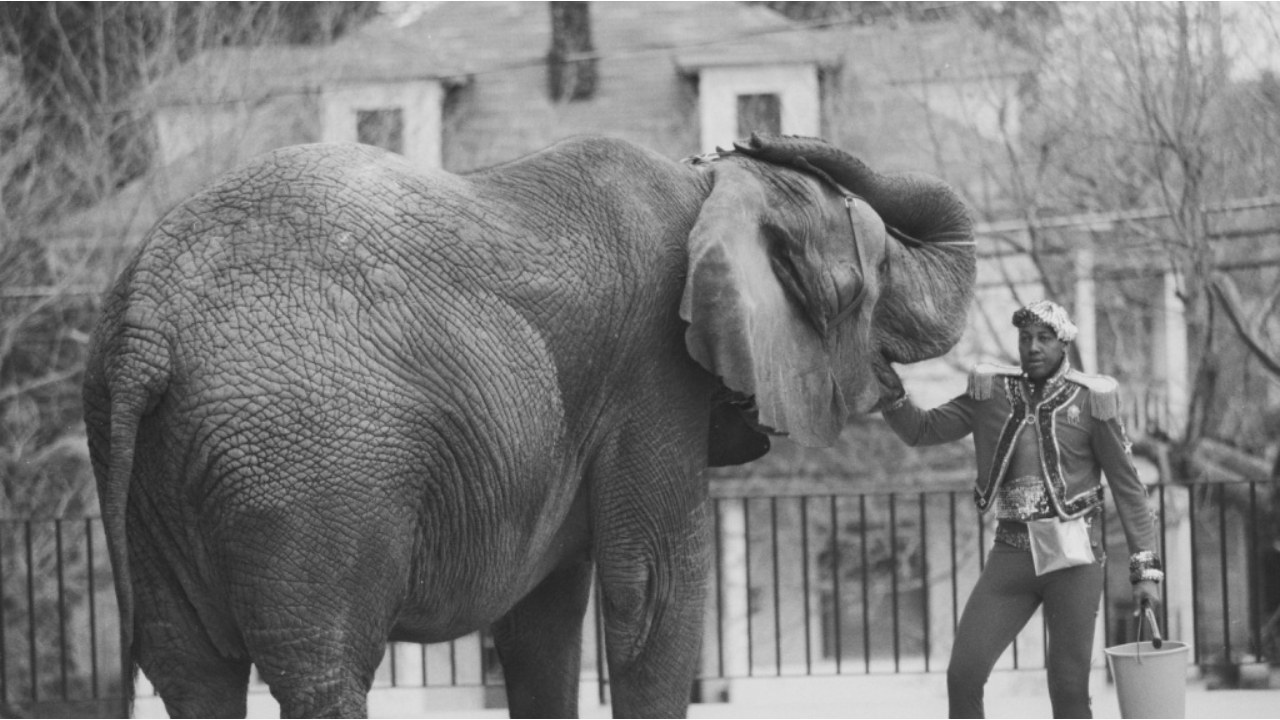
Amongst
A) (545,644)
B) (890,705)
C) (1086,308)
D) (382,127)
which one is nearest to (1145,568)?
(545,644)

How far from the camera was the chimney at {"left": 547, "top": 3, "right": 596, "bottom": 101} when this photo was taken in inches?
986

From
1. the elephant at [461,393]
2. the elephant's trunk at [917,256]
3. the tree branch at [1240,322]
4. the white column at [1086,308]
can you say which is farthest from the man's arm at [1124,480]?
the white column at [1086,308]

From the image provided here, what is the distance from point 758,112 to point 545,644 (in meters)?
16.4

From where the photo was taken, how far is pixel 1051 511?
19.5ft

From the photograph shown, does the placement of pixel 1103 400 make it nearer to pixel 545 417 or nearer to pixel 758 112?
pixel 545 417

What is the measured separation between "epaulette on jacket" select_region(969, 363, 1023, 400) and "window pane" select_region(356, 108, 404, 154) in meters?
13.8

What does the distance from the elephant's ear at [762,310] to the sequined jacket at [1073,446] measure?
550 millimetres

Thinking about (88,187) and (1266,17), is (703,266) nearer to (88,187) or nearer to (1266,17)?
(1266,17)

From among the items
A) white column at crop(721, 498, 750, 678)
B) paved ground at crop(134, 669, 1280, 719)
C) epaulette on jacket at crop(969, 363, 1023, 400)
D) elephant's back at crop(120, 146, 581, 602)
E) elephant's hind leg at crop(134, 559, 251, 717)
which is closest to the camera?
elephant's back at crop(120, 146, 581, 602)

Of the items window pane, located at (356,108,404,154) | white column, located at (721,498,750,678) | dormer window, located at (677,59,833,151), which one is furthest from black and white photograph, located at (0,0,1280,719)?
white column, located at (721,498,750,678)

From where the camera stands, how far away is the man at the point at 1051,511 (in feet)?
19.4

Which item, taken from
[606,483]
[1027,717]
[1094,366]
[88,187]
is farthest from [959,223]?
[1094,366]

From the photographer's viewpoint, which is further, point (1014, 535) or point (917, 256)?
point (917, 256)

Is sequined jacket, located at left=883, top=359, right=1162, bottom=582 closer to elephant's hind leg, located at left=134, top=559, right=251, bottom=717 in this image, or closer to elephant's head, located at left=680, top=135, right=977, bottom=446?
elephant's head, located at left=680, top=135, right=977, bottom=446
